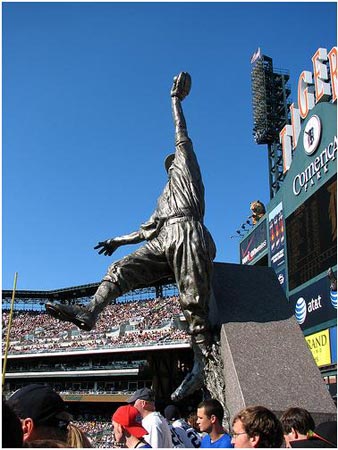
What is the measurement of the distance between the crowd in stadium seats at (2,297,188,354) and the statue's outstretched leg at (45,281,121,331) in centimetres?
2610

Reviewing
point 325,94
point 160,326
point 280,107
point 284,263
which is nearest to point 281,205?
point 284,263

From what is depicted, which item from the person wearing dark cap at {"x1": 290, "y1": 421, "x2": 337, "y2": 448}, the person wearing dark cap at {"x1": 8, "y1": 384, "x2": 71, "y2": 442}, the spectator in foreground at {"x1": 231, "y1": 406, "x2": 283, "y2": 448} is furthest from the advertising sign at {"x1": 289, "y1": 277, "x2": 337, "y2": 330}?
the person wearing dark cap at {"x1": 8, "y1": 384, "x2": 71, "y2": 442}

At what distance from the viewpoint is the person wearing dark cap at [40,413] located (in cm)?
235

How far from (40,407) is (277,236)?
27216mm

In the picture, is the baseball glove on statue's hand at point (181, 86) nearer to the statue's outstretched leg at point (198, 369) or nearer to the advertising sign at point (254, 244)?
the statue's outstretched leg at point (198, 369)

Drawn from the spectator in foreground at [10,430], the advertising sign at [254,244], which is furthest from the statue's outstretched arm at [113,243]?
the advertising sign at [254,244]

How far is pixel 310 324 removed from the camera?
80.0 ft

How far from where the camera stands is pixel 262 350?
5.07 m

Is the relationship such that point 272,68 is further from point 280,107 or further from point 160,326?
point 160,326

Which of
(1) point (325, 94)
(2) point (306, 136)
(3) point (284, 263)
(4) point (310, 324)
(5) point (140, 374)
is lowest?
(5) point (140, 374)

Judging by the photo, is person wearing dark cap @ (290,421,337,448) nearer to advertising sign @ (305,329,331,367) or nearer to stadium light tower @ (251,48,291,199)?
advertising sign @ (305,329,331,367)

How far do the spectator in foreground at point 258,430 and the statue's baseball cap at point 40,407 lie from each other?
926mm

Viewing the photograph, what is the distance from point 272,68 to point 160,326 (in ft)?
66.2

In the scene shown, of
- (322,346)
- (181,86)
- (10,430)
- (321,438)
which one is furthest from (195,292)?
(322,346)
